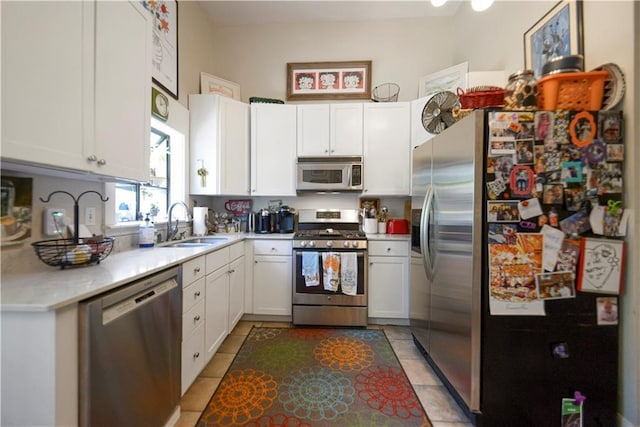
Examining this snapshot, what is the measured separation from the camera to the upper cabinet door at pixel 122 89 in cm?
125

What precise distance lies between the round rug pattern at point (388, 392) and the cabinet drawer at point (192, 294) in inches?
48.8

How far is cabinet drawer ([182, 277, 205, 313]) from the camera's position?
1510 mm

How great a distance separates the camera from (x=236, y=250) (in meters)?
2.40

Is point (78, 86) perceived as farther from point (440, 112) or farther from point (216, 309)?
point (440, 112)

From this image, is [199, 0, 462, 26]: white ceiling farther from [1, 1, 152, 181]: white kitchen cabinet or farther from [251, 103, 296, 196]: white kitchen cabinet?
[1, 1, 152, 181]: white kitchen cabinet

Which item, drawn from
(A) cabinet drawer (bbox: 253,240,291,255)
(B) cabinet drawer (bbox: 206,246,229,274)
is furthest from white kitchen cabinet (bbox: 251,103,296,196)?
(B) cabinet drawer (bbox: 206,246,229,274)

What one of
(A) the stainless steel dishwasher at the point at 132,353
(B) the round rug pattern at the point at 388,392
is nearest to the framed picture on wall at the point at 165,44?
(A) the stainless steel dishwasher at the point at 132,353

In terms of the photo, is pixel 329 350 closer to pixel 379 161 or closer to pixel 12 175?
pixel 379 161

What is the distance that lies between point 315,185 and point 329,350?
1.65 m

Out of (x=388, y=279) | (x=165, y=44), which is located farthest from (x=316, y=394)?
(x=165, y=44)

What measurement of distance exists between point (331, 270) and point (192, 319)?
1.30m

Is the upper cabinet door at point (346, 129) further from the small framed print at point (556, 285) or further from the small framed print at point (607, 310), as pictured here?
the small framed print at point (607, 310)

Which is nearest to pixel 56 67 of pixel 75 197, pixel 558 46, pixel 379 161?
pixel 75 197

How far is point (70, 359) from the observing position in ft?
2.77
